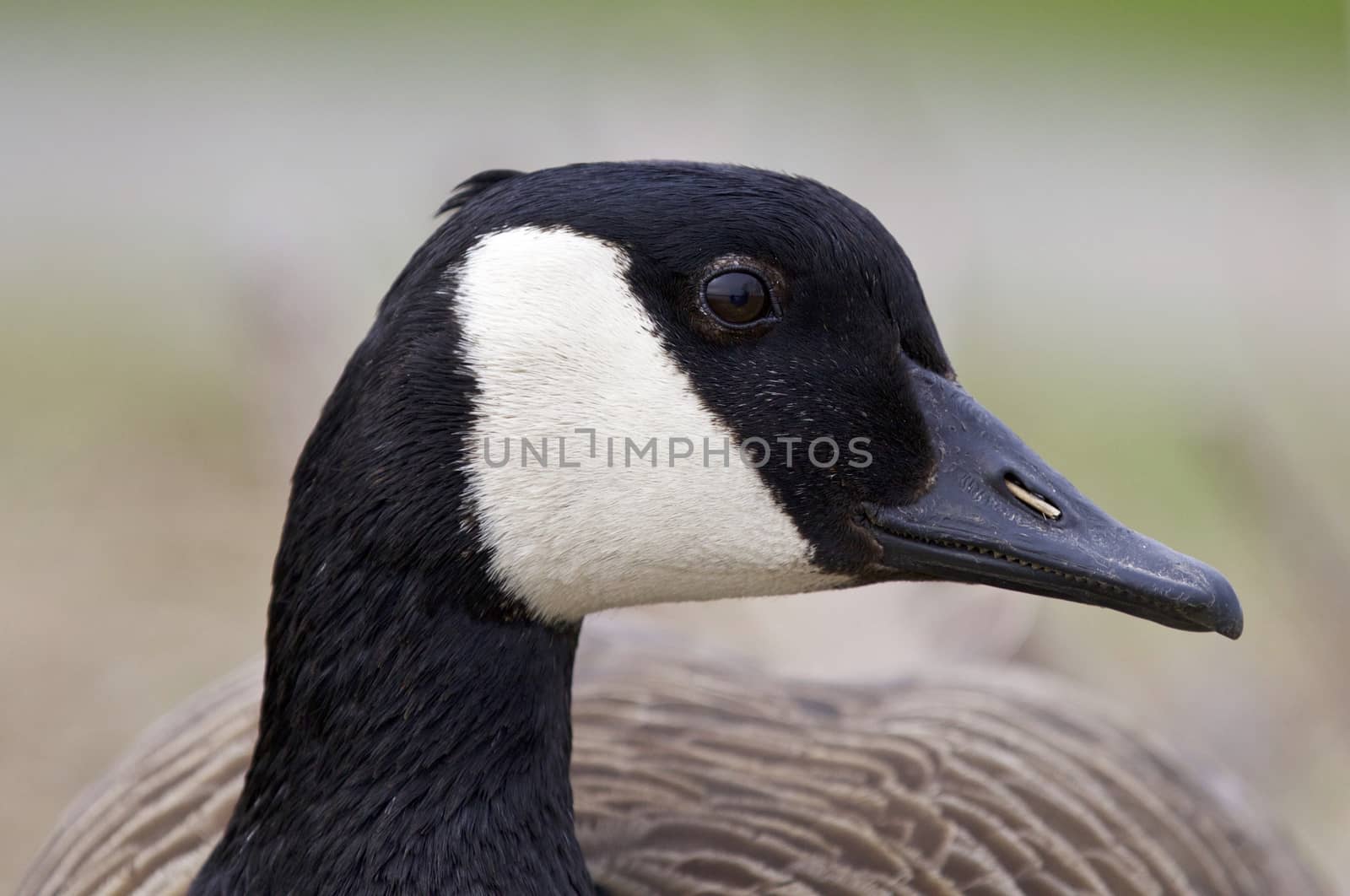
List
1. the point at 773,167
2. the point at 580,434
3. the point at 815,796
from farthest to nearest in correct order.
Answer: the point at 773,167 < the point at 815,796 < the point at 580,434

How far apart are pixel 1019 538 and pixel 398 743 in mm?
938

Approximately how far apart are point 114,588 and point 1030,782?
4.49 m

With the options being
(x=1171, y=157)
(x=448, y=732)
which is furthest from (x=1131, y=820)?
(x=1171, y=157)

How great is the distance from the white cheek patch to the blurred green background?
2163mm

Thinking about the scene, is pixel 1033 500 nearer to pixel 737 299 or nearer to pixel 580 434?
pixel 737 299

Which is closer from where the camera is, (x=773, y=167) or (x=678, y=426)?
(x=678, y=426)

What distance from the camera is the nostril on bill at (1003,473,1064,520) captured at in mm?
1959

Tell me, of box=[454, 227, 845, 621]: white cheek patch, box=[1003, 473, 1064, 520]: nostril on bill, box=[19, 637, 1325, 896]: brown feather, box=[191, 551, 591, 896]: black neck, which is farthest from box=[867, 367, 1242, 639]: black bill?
box=[19, 637, 1325, 896]: brown feather

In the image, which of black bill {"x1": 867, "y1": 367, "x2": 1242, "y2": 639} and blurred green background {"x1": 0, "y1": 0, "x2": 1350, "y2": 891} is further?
blurred green background {"x1": 0, "y1": 0, "x2": 1350, "y2": 891}

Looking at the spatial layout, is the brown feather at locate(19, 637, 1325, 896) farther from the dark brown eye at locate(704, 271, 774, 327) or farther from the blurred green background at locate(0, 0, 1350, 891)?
the dark brown eye at locate(704, 271, 774, 327)

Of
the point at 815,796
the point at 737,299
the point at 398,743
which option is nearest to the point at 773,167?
the point at 815,796

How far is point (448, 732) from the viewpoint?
2.02 meters

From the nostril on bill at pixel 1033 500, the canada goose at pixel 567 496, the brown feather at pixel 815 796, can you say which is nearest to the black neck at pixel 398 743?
the canada goose at pixel 567 496

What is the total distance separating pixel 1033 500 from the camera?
196cm
